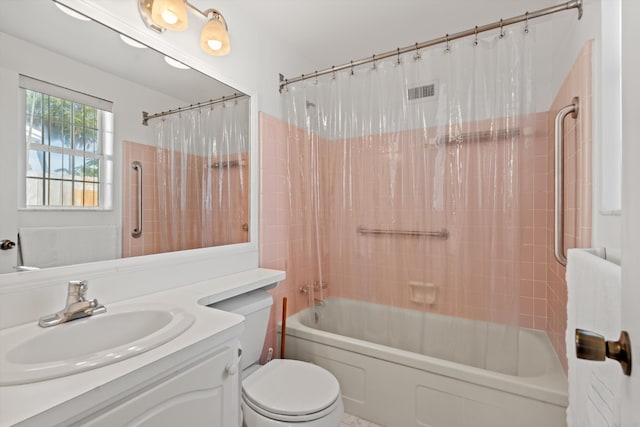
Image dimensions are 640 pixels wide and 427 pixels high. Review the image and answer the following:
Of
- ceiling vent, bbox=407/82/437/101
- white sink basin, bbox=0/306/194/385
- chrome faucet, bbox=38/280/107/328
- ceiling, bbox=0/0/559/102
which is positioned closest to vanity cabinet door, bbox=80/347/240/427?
white sink basin, bbox=0/306/194/385

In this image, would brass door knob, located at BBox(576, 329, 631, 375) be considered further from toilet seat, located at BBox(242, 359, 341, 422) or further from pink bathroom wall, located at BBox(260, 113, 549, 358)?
pink bathroom wall, located at BBox(260, 113, 549, 358)

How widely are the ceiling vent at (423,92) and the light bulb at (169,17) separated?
1.25 metres

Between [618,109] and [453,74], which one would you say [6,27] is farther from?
[618,109]

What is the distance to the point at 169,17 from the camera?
1300 millimetres

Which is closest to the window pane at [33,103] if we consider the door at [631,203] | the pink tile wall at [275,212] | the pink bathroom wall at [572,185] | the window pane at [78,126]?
the window pane at [78,126]

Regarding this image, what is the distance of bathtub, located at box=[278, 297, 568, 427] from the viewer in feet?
4.43

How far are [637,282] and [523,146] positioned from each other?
1.31 m

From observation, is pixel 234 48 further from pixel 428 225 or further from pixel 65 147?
pixel 428 225

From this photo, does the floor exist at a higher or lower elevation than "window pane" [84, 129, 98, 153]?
lower

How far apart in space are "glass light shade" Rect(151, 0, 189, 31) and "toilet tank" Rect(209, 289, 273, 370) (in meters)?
1.29

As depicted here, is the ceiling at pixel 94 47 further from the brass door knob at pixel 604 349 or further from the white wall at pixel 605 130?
the white wall at pixel 605 130

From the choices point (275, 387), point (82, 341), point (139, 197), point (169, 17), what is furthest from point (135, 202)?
point (275, 387)

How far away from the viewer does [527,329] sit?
1.93 m

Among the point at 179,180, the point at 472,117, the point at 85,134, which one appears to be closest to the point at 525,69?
the point at 472,117
